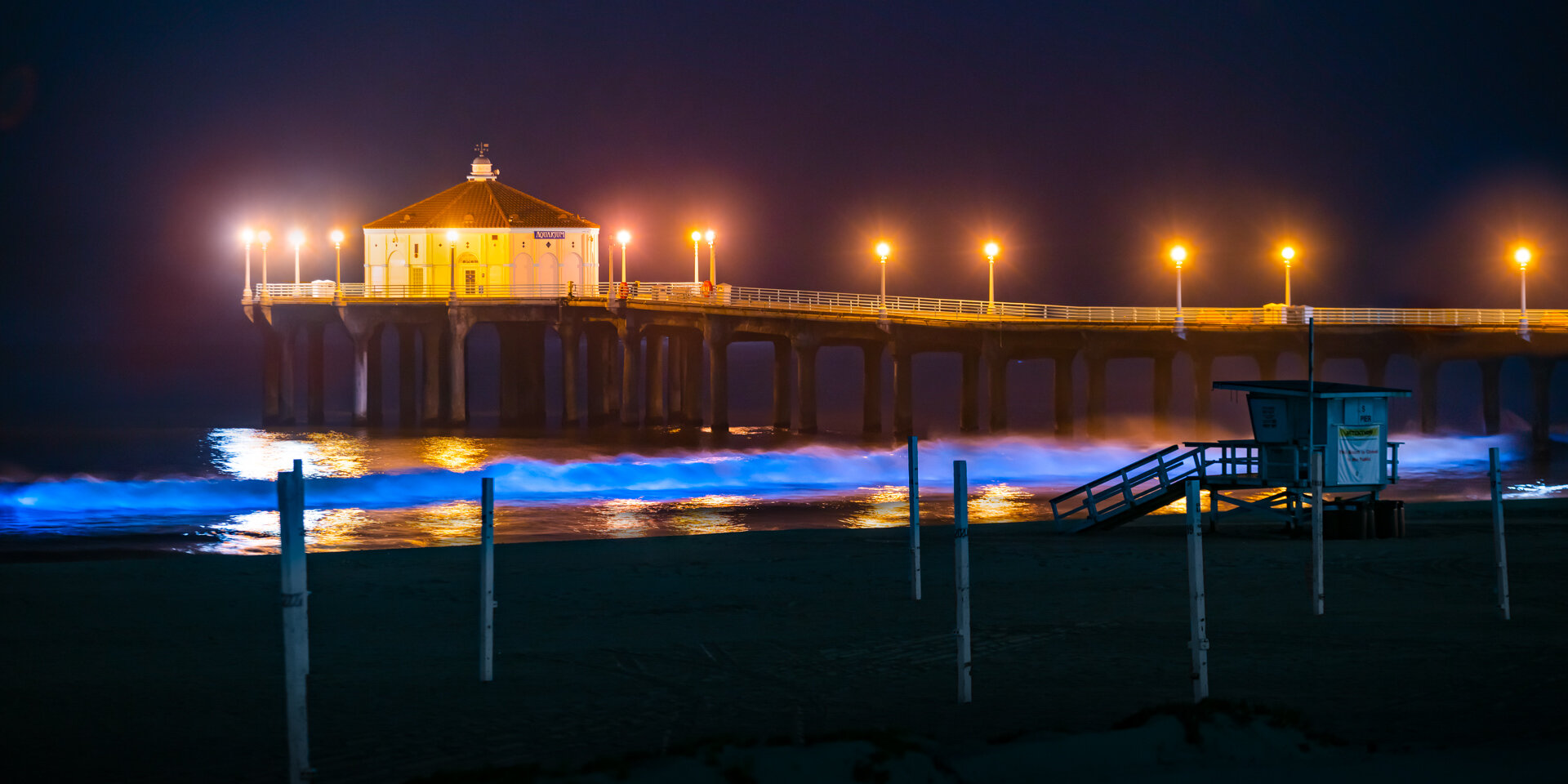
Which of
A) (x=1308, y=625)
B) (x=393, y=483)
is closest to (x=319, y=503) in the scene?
(x=393, y=483)

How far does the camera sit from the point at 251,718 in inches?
339

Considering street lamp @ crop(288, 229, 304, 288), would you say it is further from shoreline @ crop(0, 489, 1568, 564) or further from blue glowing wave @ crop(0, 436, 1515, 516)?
shoreline @ crop(0, 489, 1568, 564)

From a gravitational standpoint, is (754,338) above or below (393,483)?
above

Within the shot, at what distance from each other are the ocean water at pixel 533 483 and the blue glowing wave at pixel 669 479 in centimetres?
10

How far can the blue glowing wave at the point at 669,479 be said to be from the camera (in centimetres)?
3142

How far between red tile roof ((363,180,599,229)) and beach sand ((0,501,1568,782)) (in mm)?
A: 55624

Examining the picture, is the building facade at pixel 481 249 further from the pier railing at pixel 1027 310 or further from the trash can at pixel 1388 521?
the trash can at pixel 1388 521

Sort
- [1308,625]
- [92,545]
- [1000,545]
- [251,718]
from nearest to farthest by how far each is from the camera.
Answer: [251,718] → [1308,625] → [1000,545] → [92,545]

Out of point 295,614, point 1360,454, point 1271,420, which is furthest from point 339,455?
point 295,614

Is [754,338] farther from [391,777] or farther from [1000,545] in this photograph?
[391,777]

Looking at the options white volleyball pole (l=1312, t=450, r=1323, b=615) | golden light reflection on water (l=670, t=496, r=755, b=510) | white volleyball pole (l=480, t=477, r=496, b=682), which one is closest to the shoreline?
golden light reflection on water (l=670, t=496, r=755, b=510)

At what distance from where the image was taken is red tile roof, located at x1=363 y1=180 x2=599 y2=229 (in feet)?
236

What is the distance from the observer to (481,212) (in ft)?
238

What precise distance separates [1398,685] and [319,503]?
88.7 ft
